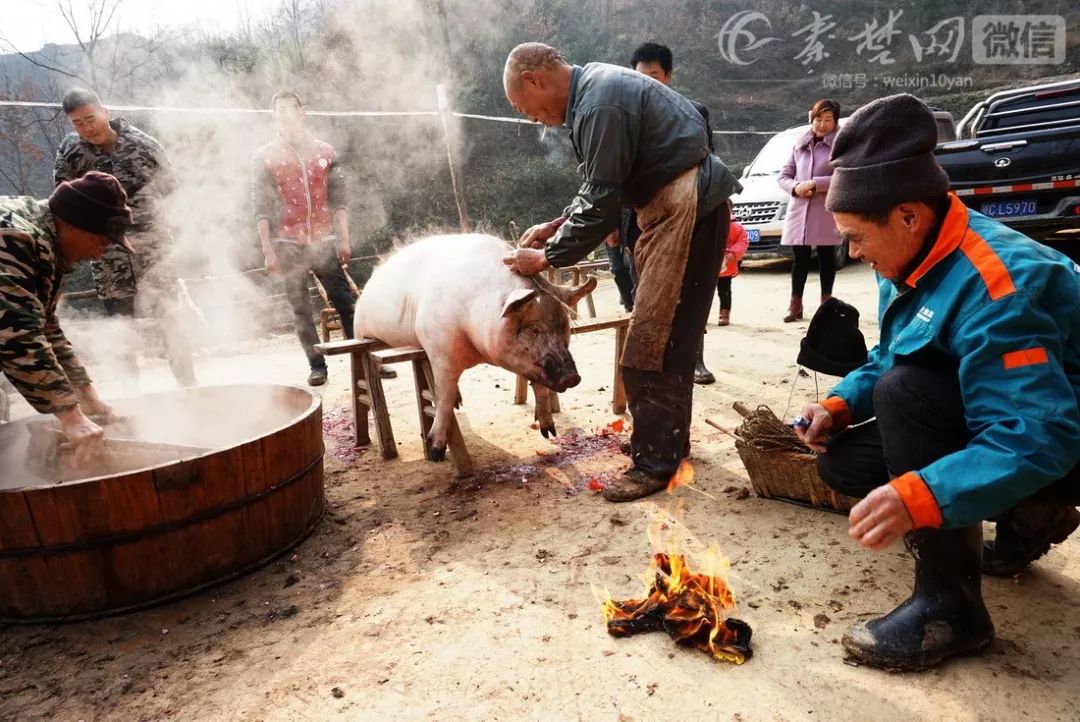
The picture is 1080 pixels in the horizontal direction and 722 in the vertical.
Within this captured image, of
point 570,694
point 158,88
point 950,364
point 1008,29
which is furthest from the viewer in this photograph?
point 1008,29

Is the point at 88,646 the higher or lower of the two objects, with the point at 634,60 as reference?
lower

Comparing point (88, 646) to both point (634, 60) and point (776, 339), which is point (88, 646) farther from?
point (776, 339)

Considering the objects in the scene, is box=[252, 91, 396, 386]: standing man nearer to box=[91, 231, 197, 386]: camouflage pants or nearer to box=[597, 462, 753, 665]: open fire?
box=[91, 231, 197, 386]: camouflage pants

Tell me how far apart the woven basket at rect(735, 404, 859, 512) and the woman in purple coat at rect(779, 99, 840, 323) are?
3886 millimetres

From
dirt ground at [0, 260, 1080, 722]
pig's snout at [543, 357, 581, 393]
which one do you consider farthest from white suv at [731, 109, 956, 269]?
pig's snout at [543, 357, 581, 393]

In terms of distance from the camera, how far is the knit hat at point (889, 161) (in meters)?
1.89

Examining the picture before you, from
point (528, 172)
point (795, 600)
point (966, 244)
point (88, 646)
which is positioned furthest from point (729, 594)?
point (528, 172)

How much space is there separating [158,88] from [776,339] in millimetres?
19478

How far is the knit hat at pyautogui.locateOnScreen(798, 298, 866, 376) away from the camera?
263cm

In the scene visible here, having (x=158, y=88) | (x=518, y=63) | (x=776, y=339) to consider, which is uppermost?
(x=158, y=88)

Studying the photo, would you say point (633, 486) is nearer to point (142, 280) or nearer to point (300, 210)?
point (300, 210)

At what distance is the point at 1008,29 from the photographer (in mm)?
22859

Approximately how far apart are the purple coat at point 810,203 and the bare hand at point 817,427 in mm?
4708

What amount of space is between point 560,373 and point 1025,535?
2.29m
